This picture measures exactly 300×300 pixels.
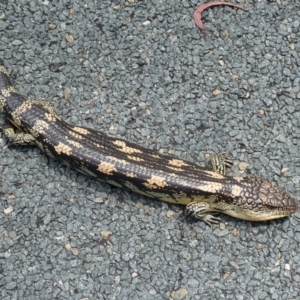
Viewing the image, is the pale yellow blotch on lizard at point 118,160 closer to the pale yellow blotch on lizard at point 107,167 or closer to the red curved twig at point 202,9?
the pale yellow blotch on lizard at point 107,167

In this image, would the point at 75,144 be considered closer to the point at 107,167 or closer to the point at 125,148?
the point at 107,167

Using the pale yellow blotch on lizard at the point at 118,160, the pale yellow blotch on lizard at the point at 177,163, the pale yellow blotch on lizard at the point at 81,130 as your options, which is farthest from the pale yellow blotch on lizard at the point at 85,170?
the pale yellow blotch on lizard at the point at 177,163

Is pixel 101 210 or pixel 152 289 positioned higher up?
pixel 101 210

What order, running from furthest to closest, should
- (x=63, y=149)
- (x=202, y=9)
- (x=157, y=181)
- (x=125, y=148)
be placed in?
(x=202, y=9)
(x=125, y=148)
(x=63, y=149)
(x=157, y=181)

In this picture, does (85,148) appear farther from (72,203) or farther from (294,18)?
(294,18)

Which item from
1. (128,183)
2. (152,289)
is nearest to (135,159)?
(128,183)

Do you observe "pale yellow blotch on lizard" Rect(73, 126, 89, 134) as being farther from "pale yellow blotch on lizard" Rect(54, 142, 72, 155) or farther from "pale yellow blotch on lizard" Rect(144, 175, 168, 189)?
"pale yellow blotch on lizard" Rect(144, 175, 168, 189)

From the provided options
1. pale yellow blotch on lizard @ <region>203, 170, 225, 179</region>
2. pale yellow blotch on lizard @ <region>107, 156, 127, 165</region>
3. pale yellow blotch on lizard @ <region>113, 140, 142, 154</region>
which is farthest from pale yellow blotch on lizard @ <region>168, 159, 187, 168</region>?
pale yellow blotch on lizard @ <region>107, 156, 127, 165</region>

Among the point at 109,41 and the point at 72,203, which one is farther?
the point at 109,41

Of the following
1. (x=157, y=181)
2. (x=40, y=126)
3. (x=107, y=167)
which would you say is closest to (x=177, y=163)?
(x=157, y=181)
